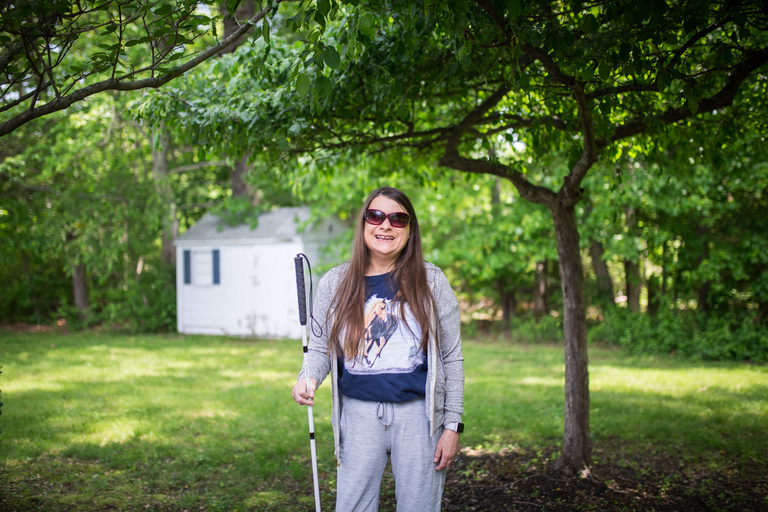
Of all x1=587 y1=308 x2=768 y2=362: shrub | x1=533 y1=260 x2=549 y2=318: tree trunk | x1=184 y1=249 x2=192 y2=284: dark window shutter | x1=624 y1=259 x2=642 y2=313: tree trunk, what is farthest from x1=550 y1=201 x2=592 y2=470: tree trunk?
x1=184 y1=249 x2=192 y2=284: dark window shutter

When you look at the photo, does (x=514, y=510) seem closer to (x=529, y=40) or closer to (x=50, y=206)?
(x=529, y=40)

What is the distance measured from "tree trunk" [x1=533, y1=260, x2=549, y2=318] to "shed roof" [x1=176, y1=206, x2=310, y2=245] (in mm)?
5380

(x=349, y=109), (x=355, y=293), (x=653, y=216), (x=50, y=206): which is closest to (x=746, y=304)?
(x=653, y=216)

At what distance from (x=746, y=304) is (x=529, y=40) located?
895cm

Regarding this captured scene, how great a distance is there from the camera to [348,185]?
12398 millimetres

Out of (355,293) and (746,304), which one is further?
(746,304)

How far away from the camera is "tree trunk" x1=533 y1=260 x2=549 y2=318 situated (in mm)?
13016

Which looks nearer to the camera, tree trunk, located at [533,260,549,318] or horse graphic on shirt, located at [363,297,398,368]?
horse graphic on shirt, located at [363,297,398,368]

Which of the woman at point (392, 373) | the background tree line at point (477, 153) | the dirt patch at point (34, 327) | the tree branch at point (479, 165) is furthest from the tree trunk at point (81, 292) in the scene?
the woman at point (392, 373)

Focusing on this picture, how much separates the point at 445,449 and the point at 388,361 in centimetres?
45

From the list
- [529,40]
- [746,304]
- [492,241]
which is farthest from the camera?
[492,241]

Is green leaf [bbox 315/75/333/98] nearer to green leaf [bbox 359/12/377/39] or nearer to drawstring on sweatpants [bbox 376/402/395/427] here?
green leaf [bbox 359/12/377/39]

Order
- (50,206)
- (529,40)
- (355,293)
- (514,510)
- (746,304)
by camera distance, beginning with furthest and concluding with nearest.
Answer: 1. (50,206)
2. (746,304)
3. (514,510)
4. (529,40)
5. (355,293)

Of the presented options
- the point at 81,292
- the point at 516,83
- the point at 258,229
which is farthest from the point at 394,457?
the point at 81,292
